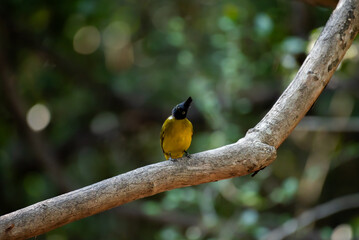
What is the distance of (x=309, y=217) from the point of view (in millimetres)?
4820

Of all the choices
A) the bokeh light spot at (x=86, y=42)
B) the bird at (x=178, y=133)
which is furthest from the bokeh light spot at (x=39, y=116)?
the bird at (x=178, y=133)

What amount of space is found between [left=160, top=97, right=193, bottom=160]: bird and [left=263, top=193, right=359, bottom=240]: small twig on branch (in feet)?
5.31

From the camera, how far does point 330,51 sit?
2.84m

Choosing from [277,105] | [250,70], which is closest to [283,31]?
[250,70]

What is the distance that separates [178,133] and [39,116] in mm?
3873

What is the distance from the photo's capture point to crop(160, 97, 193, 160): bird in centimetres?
345

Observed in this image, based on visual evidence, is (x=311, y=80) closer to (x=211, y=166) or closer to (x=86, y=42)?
(x=211, y=166)

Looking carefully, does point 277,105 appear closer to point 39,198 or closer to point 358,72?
point 358,72

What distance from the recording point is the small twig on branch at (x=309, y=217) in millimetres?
4578

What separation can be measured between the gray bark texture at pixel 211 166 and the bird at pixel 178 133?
844 mm

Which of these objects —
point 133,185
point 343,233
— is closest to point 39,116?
point 343,233

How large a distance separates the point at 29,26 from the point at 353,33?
467 centimetres

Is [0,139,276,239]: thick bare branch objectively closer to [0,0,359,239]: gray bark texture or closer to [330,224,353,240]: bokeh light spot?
[0,0,359,239]: gray bark texture

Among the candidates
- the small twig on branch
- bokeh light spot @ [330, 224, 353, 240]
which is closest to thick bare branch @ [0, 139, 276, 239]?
the small twig on branch
